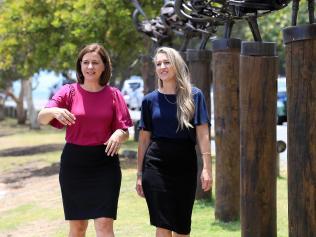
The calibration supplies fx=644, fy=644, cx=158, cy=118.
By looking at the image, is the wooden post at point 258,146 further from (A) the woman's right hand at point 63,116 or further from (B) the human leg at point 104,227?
(A) the woman's right hand at point 63,116

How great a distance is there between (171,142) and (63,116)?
796 millimetres

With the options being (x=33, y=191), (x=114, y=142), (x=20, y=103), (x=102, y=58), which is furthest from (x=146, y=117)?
(x=20, y=103)

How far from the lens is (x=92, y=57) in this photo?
4.85 m

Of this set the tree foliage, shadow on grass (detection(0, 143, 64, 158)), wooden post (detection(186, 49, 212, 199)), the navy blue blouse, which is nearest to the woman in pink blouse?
the navy blue blouse

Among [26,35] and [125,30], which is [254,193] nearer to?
[125,30]

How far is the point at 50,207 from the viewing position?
913 cm

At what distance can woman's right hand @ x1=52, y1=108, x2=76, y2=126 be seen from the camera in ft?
15.0

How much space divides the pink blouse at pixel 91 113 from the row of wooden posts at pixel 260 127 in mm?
1209

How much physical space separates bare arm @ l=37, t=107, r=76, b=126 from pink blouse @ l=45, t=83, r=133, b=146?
0.08m

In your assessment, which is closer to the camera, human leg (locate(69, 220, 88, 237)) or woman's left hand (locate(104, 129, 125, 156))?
woman's left hand (locate(104, 129, 125, 156))

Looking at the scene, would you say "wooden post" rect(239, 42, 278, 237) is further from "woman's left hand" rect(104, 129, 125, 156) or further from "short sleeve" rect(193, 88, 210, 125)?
"woman's left hand" rect(104, 129, 125, 156)

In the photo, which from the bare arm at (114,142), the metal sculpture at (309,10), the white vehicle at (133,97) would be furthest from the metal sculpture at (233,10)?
the white vehicle at (133,97)

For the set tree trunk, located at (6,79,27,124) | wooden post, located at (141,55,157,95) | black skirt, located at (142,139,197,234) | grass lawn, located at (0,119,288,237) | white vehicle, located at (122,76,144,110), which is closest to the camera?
→ black skirt, located at (142,139,197,234)

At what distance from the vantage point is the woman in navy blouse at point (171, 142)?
4.65 m
